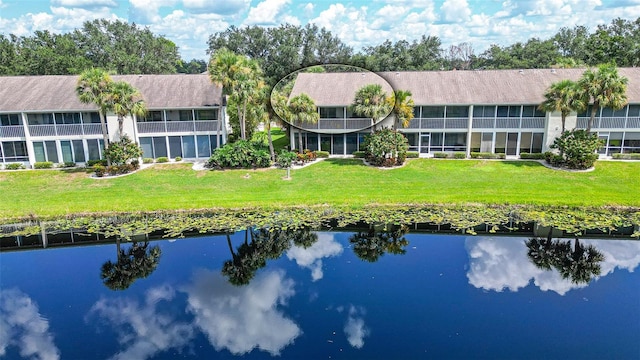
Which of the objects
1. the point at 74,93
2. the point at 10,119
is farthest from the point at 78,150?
the point at 10,119

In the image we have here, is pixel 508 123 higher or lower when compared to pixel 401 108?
lower

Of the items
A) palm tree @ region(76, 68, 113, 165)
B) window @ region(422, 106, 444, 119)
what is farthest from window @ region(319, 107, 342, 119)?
palm tree @ region(76, 68, 113, 165)

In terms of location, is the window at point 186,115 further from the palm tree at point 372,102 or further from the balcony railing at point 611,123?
the balcony railing at point 611,123

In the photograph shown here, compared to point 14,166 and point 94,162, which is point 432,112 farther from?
point 14,166

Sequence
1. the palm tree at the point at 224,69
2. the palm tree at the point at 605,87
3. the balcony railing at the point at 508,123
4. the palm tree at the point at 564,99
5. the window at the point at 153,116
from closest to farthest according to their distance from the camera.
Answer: the palm tree at the point at 605,87 → the palm tree at the point at 564,99 → the palm tree at the point at 224,69 → the balcony railing at the point at 508,123 → the window at the point at 153,116

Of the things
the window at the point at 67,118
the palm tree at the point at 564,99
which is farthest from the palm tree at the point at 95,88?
the palm tree at the point at 564,99

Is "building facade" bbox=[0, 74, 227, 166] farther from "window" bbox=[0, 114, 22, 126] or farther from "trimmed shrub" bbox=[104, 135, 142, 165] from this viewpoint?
"trimmed shrub" bbox=[104, 135, 142, 165]
